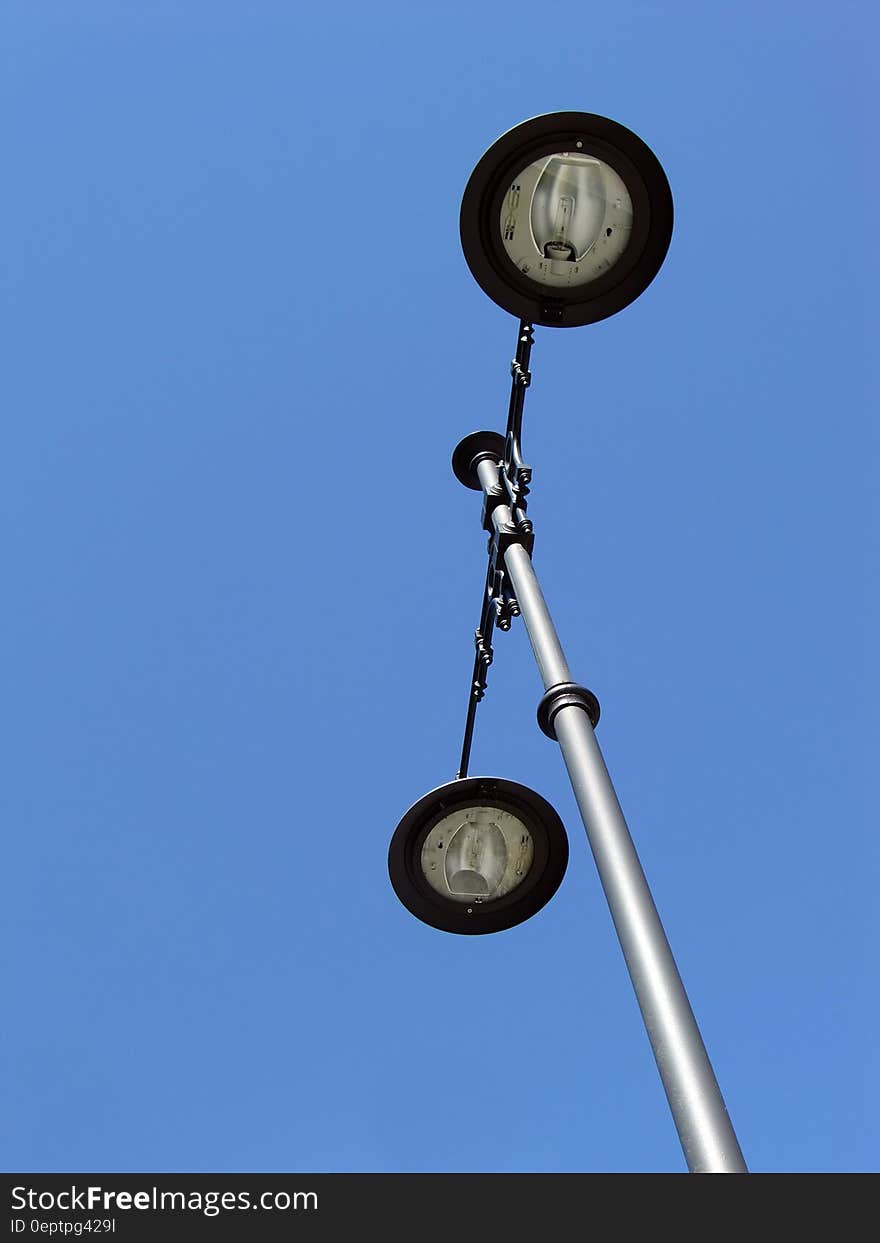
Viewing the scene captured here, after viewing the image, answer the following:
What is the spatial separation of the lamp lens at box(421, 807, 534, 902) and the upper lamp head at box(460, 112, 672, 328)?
2.89m

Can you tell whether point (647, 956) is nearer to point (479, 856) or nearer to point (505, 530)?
point (505, 530)

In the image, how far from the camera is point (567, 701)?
420 centimetres

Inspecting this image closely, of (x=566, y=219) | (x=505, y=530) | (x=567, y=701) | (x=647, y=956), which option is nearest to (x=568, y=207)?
(x=566, y=219)

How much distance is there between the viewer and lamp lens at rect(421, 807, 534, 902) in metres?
6.41

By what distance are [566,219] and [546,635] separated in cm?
211

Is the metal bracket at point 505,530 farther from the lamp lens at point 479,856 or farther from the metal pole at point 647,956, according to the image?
the metal pole at point 647,956

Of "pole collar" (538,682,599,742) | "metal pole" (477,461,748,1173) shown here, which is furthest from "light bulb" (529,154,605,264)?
"pole collar" (538,682,599,742)

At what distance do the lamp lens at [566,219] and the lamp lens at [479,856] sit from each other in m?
3.07

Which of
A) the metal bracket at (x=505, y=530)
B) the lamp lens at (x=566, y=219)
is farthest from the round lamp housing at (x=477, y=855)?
the lamp lens at (x=566, y=219)

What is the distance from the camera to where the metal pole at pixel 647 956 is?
2.76 m
